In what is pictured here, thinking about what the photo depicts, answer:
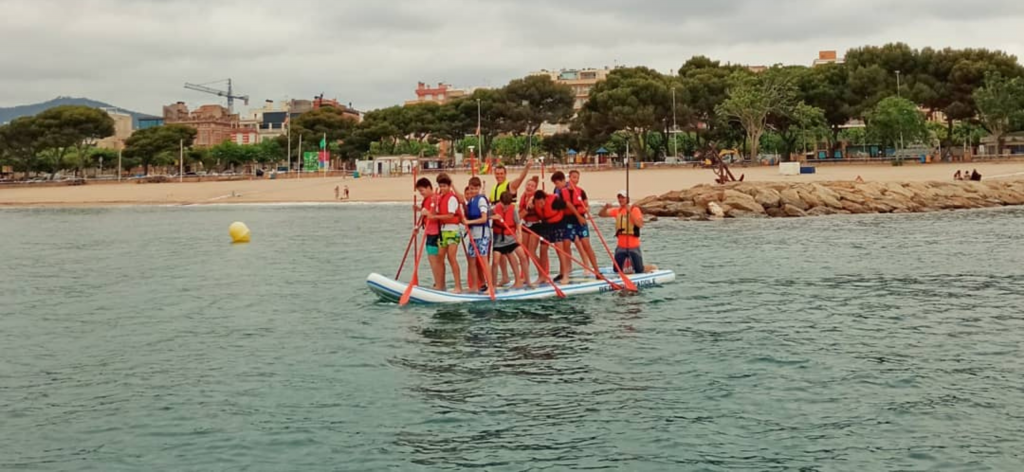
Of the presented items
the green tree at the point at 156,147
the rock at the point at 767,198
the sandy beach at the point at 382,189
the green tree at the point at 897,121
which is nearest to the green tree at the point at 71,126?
the green tree at the point at 156,147

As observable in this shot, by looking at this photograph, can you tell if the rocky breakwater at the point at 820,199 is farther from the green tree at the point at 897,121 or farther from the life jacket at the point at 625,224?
the green tree at the point at 897,121

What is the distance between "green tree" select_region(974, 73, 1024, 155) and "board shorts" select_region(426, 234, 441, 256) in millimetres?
71341

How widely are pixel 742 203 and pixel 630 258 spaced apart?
24.2m

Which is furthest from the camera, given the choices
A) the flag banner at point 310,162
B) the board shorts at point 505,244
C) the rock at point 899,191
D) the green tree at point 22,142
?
the flag banner at point 310,162

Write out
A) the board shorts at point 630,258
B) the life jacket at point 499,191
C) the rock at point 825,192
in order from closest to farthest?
the life jacket at point 499,191
the board shorts at point 630,258
the rock at point 825,192

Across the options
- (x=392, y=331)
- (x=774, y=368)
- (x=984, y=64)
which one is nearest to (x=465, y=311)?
(x=392, y=331)

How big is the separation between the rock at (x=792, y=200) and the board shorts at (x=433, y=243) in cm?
2903

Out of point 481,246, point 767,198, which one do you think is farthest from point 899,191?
point 481,246

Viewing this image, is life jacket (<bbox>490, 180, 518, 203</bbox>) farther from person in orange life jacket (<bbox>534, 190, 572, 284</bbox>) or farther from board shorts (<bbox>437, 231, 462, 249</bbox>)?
board shorts (<bbox>437, 231, 462, 249</bbox>)

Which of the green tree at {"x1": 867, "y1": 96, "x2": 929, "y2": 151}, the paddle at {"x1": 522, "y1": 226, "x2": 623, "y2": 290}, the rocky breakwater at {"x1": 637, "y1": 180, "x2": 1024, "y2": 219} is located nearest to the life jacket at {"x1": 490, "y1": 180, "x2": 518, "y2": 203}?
the paddle at {"x1": 522, "y1": 226, "x2": 623, "y2": 290}

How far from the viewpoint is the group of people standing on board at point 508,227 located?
1642 centimetres

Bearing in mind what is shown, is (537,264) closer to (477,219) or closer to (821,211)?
(477,219)

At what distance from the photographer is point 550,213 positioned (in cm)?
1841

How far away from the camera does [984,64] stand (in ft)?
268
